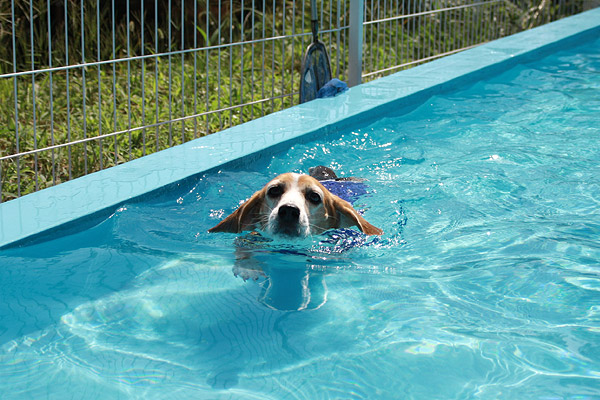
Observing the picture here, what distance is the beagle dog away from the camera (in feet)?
11.5

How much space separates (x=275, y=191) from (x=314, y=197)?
18cm

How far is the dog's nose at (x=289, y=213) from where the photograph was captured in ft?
11.3

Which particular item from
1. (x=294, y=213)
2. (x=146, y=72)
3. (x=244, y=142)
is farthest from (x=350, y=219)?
(x=146, y=72)

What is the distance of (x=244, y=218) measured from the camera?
3674 millimetres

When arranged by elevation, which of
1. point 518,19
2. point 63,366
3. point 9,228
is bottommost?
point 63,366

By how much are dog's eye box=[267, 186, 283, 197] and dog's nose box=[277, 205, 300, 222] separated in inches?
7.8

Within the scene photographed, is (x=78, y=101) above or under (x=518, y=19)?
under

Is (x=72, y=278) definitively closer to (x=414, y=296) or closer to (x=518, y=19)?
(x=414, y=296)

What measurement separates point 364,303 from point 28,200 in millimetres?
1745

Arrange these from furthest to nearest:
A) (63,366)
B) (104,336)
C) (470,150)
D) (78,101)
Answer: (78,101) → (470,150) → (104,336) → (63,366)

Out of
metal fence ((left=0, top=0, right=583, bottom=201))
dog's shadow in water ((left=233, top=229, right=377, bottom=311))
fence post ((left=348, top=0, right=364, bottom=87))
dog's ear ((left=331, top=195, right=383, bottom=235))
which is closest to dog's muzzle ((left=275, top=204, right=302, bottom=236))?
dog's shadow in water ((left=233, top=229, right=377, bottom=311))

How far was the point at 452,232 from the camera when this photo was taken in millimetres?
3957

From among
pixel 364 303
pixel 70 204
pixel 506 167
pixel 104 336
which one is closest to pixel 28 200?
pixel 70 204

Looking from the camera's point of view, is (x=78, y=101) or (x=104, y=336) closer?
(x=104, y=336)
